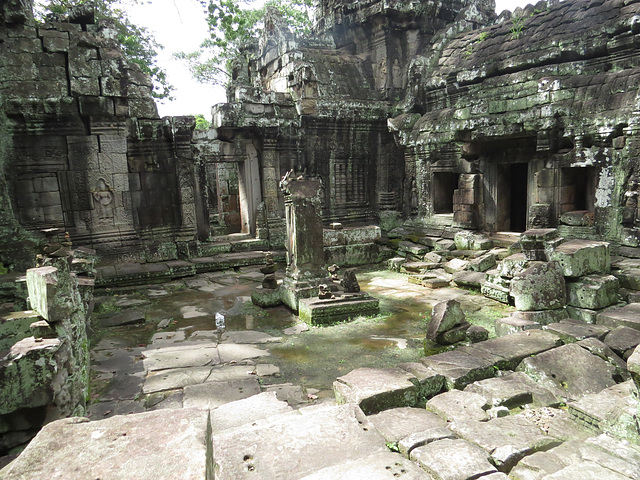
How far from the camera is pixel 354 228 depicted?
10203 mm

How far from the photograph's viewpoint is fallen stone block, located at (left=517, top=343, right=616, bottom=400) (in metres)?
3.77

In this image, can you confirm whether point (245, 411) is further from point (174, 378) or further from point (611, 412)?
point (611, 412)

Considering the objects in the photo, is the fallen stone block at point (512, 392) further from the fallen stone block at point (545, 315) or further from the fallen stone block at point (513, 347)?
the fallen stone block at point (545, 315)

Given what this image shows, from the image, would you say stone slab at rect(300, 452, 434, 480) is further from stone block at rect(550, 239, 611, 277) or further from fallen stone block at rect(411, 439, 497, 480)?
stone block at rect(550, 239, 611, 277)

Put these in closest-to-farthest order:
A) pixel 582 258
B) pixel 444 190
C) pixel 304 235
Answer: pixel 582 258, pixel 304 235, pixel 444 190

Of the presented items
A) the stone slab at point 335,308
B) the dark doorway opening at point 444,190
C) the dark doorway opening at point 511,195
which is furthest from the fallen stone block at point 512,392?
the dark doorway opening at point 444,190

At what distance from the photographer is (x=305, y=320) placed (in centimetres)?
652

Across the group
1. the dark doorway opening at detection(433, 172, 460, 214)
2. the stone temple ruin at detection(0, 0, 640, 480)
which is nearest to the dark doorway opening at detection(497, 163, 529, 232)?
the stone temple ruin at detection(0, 0, 640, 480)

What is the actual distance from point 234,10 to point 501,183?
6696 mm

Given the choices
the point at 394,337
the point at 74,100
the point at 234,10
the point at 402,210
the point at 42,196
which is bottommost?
the point at 394,337

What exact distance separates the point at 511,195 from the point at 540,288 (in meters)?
5.47

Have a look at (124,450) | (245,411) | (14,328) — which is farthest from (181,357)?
(124,450)

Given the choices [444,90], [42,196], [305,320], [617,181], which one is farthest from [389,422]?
[444,90]

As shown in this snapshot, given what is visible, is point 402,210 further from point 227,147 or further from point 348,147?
point 227,147
